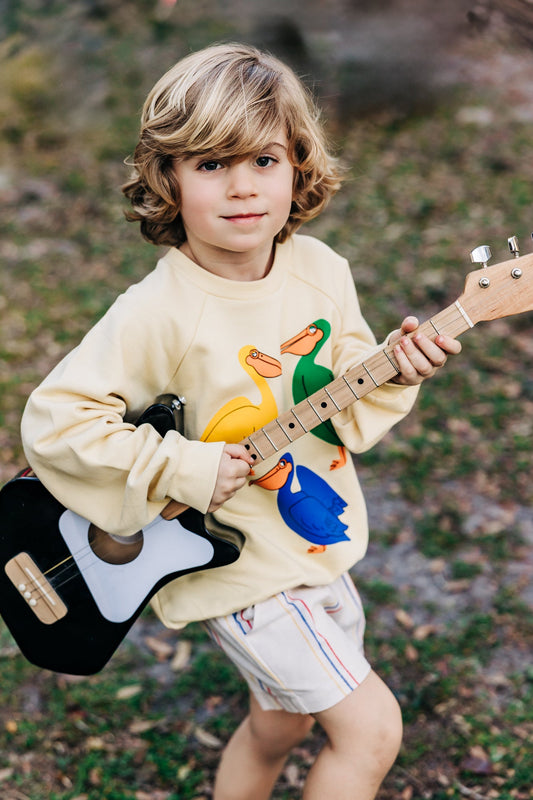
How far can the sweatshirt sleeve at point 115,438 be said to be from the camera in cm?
200

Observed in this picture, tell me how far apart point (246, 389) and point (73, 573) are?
749 millimetres

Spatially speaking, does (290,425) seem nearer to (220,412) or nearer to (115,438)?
(220,412)

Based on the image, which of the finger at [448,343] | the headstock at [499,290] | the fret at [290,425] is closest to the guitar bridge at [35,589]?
the fret at [290,425]

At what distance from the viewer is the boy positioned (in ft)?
6.62

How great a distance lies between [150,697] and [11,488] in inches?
60.9

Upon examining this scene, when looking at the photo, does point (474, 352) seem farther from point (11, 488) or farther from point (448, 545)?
point (11, 488)

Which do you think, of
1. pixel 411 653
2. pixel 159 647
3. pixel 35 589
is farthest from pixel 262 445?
pixel 159 647

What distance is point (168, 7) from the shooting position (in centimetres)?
888

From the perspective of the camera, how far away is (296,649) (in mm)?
2150

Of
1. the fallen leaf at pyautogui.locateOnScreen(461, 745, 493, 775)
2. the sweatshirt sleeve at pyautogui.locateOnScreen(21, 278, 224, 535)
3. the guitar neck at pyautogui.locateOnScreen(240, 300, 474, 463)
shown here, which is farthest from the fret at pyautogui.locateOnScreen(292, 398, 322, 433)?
the fallen leaf at pyautogui.locateOnScreen(461, 745, 493, 775)

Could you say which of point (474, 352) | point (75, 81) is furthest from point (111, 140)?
point (474, 352)

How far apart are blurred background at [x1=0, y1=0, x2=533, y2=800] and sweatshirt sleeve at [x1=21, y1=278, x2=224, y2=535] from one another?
895mm

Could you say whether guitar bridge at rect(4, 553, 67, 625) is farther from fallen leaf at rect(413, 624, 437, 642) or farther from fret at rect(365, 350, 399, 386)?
fallen leaf at rect(413, 624, 437, 642)

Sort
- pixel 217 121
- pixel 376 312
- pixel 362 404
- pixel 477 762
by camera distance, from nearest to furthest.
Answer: pixel 217 121
pixel 362 404
pixel 477 762
pixel 376 312
